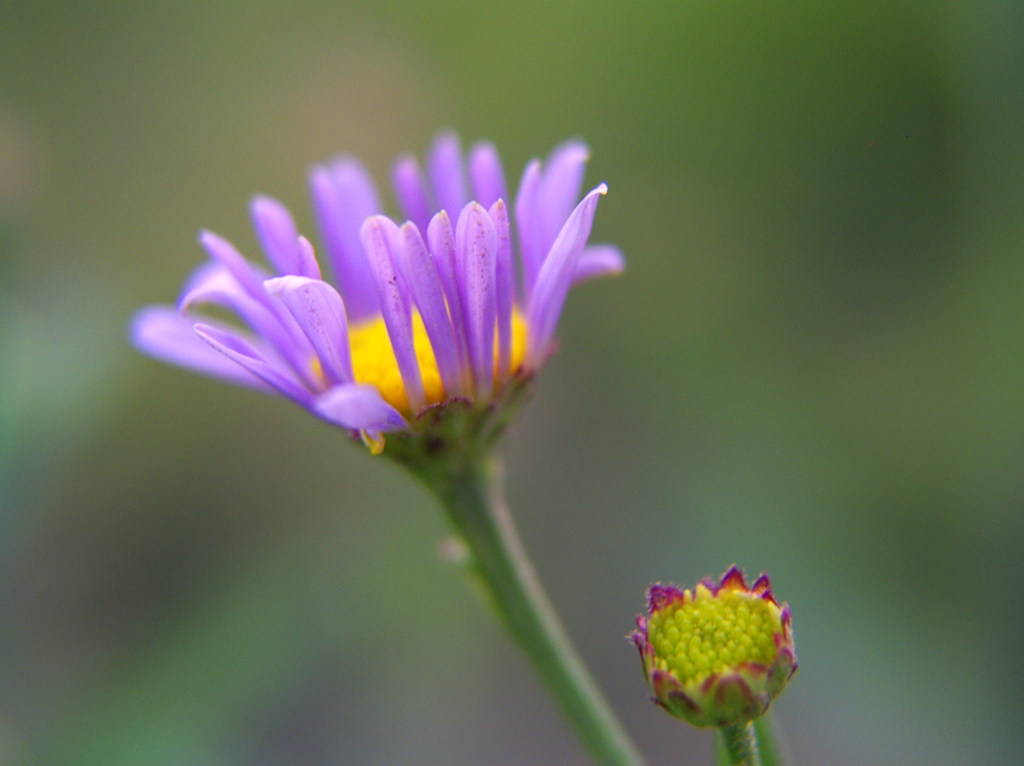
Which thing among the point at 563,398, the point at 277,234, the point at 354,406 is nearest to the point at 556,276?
the point at 354,406

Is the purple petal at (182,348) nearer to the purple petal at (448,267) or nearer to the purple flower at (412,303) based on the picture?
the purple flower at (412,303)

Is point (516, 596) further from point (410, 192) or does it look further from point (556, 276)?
point (410, 192)

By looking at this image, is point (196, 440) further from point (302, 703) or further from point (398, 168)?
point (398, 168)

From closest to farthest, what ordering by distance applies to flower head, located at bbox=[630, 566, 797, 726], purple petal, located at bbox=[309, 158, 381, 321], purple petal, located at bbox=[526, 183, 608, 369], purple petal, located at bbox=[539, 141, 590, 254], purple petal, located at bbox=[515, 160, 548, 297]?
flower head, located at bbox=[630, 566, 797, 726] < purple petal, located at bbox=[526, 183, 608, 369] < purple petal, located at bbox=[515, 160, 548, 297] < purple petal, located at bbox=[539, 141, 590, 254] < purple petal, located at bbox=[309, 158, 381, 321]

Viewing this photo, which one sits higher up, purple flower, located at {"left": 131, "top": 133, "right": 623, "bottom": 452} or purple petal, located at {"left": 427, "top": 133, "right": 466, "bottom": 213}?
purple petal, located at {"left": 427, "top": 133, "right": 466, "bottom": 213}

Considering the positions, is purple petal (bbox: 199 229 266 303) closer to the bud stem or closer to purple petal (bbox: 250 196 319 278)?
purple petal (bbox: 250 196 319 278)

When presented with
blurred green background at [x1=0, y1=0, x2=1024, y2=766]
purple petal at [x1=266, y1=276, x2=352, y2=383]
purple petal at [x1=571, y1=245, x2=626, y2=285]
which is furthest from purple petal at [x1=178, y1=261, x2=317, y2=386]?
blurred green background at [x1=0, y1=0, x2=1024, y2=766]
